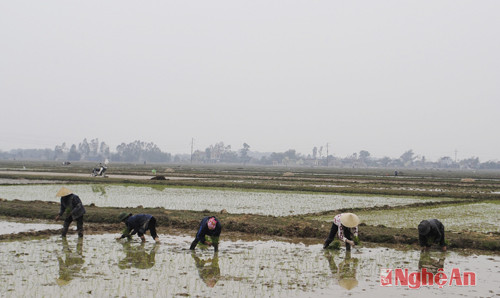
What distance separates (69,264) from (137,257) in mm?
1426

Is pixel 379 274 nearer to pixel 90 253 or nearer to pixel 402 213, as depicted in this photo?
pixel 90 253

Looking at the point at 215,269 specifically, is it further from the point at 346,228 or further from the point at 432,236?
the point at 432,236

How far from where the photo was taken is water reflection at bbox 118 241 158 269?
922 centimetres

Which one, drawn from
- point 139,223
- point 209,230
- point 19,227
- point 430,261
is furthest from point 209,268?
point 19,227

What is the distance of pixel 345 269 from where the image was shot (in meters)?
9.26

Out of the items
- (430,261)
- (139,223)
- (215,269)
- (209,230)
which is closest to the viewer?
(215,269)

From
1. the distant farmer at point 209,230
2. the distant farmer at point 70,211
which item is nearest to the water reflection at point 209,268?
the distant farmer at point 209,230

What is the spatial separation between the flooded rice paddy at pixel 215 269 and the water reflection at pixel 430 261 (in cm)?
2

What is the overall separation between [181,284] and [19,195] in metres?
A: 19.2

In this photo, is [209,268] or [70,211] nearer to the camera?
[209,268]

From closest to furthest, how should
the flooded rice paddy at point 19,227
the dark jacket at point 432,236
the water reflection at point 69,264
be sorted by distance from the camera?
the water reflection at point 69,264
the dark jacket at point 432,236
the flooded rice paddy at point 19,227

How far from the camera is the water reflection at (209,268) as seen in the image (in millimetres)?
8180

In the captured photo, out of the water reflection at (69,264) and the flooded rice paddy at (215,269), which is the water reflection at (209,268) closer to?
the flooded rice paddy at (215,269)

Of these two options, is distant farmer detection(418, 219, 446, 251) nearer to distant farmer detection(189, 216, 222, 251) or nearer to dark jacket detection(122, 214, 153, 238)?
distant farmer detection(189, 216, 222, 251)
